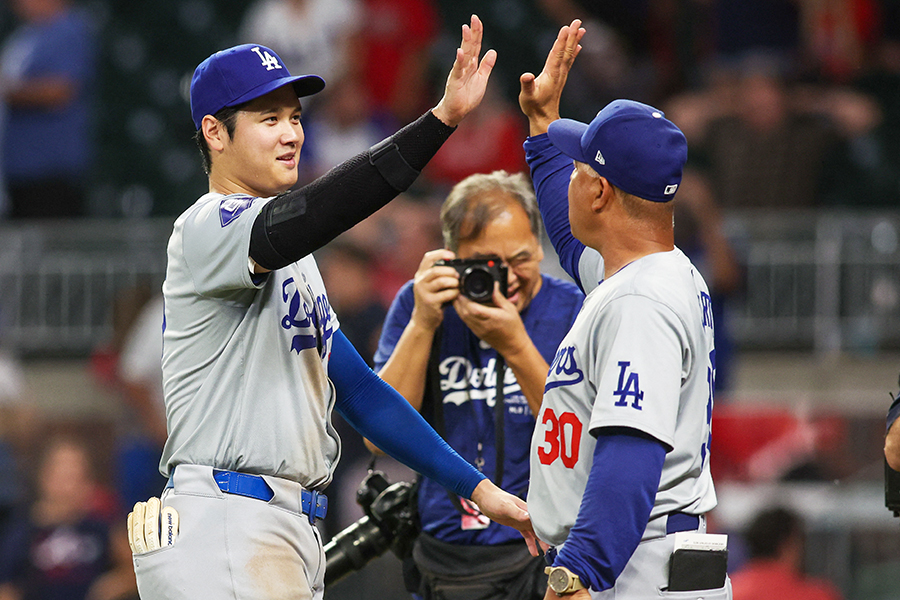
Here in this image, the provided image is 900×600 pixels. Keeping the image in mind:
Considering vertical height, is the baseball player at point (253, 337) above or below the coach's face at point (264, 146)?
below

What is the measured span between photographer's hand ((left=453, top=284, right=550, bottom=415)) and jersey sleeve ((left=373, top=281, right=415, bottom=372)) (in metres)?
0.31

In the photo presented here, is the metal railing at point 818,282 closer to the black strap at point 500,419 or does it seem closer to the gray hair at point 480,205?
the gray hair at point 480,205

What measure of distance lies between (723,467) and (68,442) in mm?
3676

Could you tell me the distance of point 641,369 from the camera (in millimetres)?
2393

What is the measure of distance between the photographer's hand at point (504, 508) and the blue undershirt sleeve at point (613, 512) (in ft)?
2.00

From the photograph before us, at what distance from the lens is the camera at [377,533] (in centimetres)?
356

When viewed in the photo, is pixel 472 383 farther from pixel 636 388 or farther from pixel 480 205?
pixel 636 388

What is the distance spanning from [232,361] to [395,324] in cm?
98

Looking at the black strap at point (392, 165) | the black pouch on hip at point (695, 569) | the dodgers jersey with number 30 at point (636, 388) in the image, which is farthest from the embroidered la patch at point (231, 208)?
the black pouch on hip at point (695, 569)

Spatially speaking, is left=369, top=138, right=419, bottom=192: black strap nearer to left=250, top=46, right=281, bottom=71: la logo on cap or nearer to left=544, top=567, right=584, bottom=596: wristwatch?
left=250, top=46, right=281, bottom=71: la logo on cap

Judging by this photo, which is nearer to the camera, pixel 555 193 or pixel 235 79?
pixel 235 79

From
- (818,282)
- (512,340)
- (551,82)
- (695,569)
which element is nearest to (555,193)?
(551,82)

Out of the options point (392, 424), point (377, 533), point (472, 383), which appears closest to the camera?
point (392, 424)

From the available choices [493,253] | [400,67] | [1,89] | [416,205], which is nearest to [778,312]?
[416,205]
